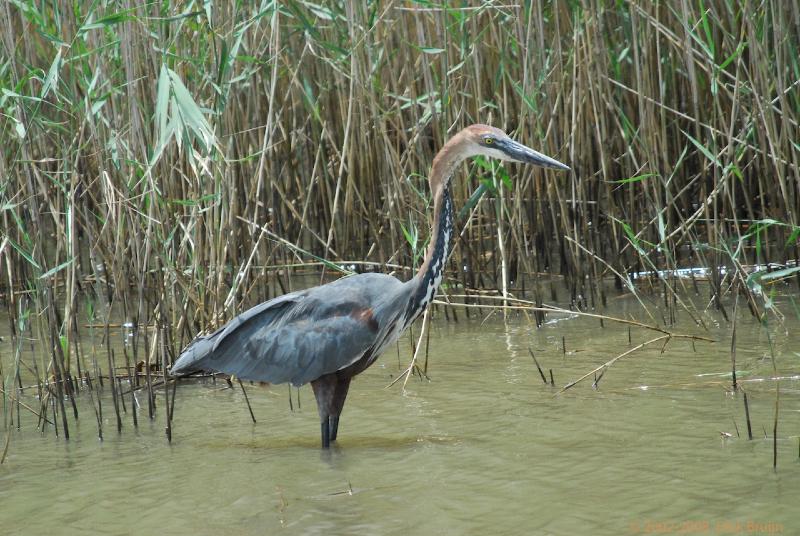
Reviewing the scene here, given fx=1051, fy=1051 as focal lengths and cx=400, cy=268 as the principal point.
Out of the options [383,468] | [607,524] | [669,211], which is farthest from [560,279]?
[607,524]

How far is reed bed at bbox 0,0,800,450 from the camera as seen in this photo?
191 inches

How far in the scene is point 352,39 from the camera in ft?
18.7

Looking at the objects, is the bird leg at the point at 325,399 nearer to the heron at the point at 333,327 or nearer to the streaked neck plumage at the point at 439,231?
the heron at the point at 333,327

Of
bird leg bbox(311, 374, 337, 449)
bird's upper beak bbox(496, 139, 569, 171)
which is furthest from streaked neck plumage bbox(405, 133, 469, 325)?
bird leg bbox(311, 374, 337, 449)

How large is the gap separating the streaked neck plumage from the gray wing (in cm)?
9

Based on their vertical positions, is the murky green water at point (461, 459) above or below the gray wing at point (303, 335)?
below

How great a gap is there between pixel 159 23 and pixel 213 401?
1898 millimetres

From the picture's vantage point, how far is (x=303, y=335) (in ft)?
15.5

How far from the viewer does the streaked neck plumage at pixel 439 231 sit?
4.87 metres

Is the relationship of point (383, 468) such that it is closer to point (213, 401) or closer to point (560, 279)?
point (213, 401)

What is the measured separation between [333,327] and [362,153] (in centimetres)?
235

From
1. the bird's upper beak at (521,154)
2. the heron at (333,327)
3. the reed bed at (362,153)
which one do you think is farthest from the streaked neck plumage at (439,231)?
the reed bed at (362,153)

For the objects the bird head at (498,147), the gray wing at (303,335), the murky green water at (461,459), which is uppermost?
the bird head at (498,147)

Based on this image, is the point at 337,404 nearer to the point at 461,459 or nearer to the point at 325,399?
the point at 325,399
